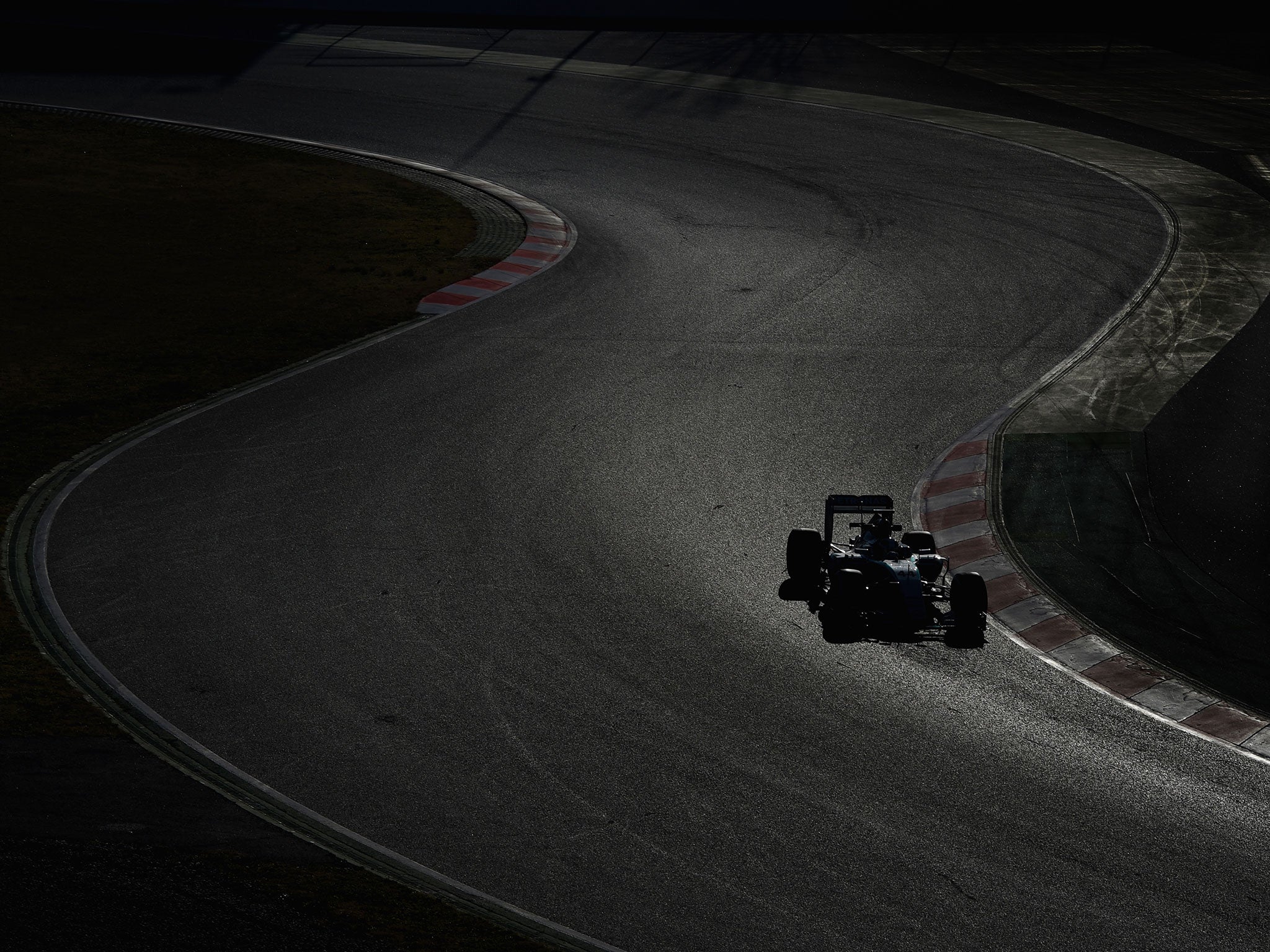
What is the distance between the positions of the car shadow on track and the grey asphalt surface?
24cm

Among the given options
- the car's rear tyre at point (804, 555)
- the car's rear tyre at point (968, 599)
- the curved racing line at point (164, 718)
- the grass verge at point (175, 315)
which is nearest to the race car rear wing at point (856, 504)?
the car's rear tyre at point (804, 555)

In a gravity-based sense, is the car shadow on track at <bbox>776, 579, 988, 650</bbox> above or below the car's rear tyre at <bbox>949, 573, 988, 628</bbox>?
below

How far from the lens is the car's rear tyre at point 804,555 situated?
13.8 m

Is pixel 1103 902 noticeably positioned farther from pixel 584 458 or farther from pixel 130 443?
pixel 130 443

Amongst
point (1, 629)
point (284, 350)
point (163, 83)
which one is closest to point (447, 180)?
point (284, 350)

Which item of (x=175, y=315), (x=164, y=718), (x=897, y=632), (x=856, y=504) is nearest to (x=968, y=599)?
(x=897, y=632)

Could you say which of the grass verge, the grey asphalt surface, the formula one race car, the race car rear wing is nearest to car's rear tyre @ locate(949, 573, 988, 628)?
the formula one race car

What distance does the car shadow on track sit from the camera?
12.9m

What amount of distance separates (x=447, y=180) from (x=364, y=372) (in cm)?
1200

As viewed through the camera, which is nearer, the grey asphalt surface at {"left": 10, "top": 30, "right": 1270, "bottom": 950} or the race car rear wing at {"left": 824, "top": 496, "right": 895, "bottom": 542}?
the grey asphalt surface at {"left": 10, "top": 30, "right": 1270, "bottom": 950}

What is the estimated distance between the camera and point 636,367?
20.8 m

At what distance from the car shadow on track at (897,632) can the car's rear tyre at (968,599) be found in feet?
0.24

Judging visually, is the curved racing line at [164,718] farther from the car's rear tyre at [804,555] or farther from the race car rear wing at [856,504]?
the race car rear wing at [856,504]

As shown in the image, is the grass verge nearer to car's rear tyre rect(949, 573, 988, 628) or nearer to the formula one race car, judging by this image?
the formula one race car
